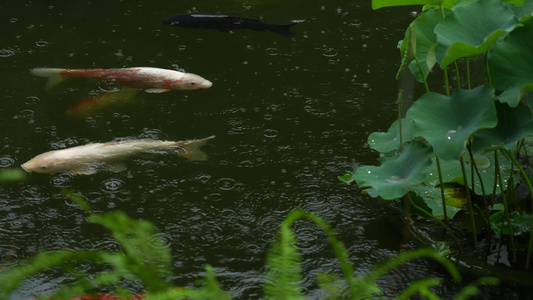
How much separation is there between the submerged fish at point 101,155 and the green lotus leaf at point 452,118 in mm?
1445

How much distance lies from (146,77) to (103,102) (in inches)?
12.4

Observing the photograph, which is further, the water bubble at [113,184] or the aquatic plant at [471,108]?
the water bubble at [113,184]

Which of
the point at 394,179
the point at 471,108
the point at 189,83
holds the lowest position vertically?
the point at 189,83

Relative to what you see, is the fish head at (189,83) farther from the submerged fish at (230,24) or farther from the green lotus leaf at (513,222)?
the green lotus leaf at (513,222)

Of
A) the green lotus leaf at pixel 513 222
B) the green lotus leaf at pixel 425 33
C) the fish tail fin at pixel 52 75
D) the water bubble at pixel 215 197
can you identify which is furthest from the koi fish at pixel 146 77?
the green lotus leaf at pixel 513 222

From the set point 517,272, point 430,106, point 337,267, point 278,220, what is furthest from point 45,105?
point 517,272

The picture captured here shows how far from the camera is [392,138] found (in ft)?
11.0

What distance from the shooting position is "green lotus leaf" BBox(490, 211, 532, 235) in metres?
3.08

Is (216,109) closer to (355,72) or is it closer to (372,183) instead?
(355,72)

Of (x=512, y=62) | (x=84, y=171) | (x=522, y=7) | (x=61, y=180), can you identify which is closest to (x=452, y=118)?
(x=512, y=62)

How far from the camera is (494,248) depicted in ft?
10.4

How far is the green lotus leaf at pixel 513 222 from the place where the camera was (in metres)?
3.08

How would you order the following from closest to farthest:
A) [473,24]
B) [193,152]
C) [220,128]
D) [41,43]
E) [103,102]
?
[473,24] < [193,152] < [220,128] < [103,102] < [41,43]

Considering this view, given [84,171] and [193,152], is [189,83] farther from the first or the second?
[84,171]
